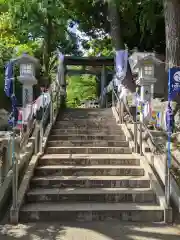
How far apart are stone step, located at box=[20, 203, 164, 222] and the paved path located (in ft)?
0.52

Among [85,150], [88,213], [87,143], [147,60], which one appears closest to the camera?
[88,213]

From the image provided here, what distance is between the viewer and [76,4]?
1529cm

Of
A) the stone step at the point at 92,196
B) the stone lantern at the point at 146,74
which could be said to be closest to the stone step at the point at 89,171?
the stone step at the point at 92,196

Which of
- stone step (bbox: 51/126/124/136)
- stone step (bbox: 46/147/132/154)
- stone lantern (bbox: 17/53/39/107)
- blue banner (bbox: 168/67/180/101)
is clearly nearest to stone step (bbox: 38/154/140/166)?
stone step (bbox: 46/147/132/154)

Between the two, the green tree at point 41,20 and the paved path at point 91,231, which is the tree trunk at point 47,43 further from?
the paved path at point 91,231

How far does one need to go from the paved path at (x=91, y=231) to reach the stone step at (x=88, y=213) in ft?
0.52

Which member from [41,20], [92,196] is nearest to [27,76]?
[41,20]

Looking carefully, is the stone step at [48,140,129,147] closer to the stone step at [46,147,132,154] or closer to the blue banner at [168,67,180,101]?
the stone step at [46,147,132,154]

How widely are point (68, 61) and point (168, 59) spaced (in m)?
6.12

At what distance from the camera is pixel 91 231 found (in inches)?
187

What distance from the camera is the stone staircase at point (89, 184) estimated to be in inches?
207

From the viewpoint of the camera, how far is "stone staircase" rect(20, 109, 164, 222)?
17.2 feet

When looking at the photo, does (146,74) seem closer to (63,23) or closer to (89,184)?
(89,184)

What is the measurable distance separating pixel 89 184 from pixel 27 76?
5850mm
